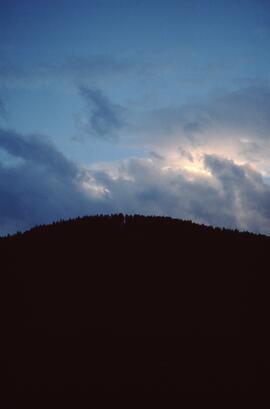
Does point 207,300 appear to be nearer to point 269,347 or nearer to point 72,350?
point 269,347

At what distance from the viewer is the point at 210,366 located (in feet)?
27.2

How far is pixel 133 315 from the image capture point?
9289mm

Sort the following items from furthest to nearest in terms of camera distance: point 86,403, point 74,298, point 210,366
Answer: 1. point 74,298
2. point 210,366
3. point 86,403

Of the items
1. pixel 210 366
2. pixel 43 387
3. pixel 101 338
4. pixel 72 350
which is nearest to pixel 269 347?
pixel 210 366

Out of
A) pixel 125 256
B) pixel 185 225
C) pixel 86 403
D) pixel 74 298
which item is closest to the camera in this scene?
pixel 86 403

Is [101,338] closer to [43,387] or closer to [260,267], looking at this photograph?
[43,387]

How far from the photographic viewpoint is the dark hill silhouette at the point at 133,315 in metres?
7.69

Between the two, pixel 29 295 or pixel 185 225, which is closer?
pixel 29 295

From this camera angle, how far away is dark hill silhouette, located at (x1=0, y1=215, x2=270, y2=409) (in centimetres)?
769

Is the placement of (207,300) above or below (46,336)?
above

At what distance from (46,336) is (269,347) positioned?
554cm

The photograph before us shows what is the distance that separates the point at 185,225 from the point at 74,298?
15.7 ft

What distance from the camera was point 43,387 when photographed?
7.61m

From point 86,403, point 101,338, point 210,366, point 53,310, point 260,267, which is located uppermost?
point 260,267
